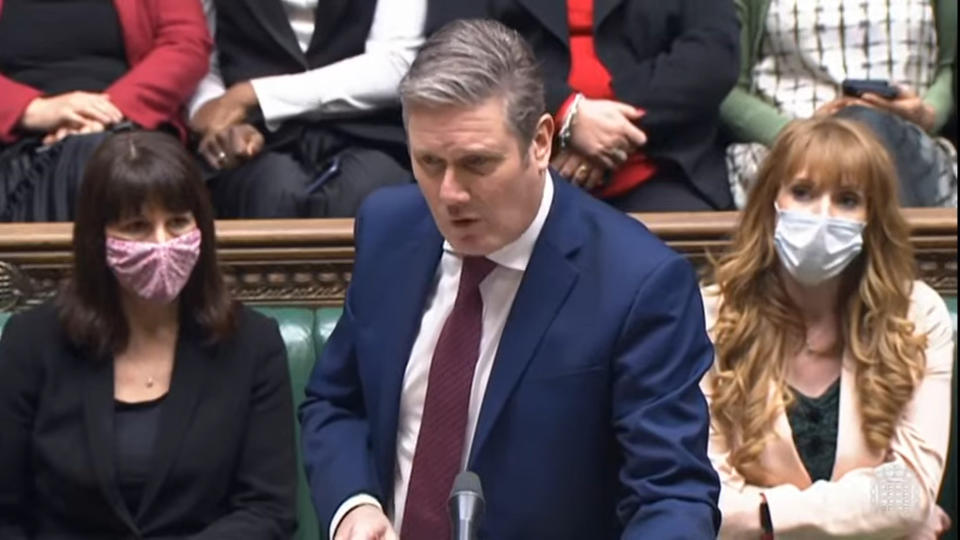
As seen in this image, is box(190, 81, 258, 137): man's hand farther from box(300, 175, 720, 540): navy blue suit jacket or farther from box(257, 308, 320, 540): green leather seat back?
box(300, 175, 720, 540): navy blue suit jacket

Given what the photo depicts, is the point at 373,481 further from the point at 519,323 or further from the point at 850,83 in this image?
the point at 850,83

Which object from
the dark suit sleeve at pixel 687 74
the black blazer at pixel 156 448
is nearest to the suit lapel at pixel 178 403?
the black blazer at pixel 156 448

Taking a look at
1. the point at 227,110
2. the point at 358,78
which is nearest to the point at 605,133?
the point at 358,78

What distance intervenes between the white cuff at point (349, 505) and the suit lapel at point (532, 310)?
0.37ft

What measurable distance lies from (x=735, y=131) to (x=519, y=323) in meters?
1.71

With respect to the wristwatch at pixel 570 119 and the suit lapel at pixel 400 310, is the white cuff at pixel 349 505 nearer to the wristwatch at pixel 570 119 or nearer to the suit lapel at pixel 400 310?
the suit lapel at pixel 400 310

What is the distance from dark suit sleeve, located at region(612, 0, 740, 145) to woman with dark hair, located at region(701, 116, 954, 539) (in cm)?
52

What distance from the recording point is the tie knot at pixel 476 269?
200cm

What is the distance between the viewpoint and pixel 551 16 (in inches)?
131

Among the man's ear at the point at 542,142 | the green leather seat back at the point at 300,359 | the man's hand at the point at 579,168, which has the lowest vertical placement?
the green leather seat back at the point at 300,359

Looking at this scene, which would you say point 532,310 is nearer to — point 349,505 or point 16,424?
point 349,505

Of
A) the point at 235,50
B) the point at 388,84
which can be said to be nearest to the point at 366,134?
the point at 388,84

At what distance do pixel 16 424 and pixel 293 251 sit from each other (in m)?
0.63

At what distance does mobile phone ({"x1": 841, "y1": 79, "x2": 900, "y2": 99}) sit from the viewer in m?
3.44
